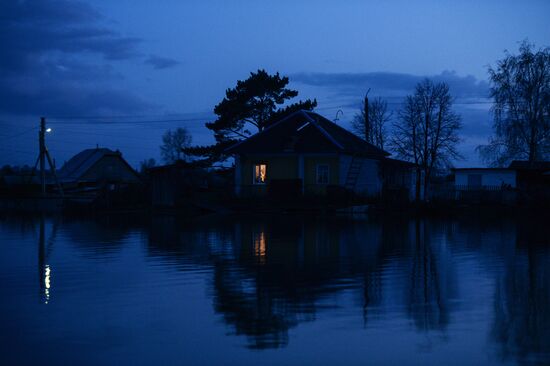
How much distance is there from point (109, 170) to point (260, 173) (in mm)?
40265

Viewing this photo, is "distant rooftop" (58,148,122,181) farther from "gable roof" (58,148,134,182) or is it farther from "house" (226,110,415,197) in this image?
"house" (226,110,415,197)

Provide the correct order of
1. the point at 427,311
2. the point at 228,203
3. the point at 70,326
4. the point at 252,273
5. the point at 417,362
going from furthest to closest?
1. the point at 228,203
2. the point at 252,273
3. the point at 427,311
4. the point at 70,326
5. the point at 417,362

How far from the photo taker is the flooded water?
21.4 feet

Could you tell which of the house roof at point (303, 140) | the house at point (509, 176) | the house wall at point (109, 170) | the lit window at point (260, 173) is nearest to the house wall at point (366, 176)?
the house roof at point (303, 140)

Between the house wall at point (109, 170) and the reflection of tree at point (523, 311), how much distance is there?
65.3 meters

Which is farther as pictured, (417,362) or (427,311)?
(427,311)

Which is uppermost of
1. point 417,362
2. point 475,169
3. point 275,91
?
point 275,91

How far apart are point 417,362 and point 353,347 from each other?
758 millimetres

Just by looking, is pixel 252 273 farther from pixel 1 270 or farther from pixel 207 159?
pixel 207 159

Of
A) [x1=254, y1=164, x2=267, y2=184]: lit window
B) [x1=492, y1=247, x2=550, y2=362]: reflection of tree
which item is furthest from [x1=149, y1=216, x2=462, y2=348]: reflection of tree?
[x1=254, y1=164, x2=267, y2=184]: lit window

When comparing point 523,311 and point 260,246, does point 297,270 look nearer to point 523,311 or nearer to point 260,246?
point 260,246

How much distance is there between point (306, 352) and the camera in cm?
651

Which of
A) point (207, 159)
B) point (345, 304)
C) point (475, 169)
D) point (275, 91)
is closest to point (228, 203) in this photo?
point (207, 159)

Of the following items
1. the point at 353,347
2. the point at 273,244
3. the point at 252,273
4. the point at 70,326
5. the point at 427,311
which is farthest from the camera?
the point at 273,244
